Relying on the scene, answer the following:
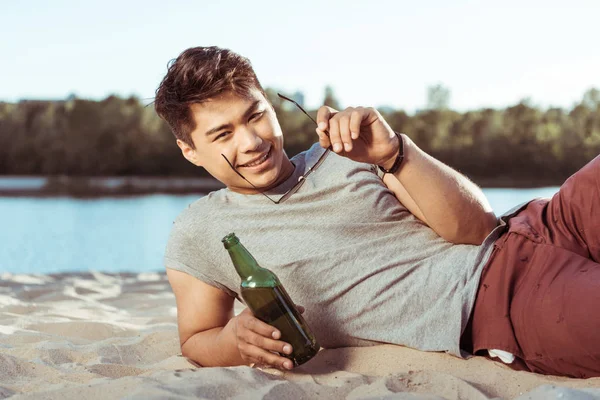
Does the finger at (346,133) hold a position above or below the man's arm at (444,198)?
above

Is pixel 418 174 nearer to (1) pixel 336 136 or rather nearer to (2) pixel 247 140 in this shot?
(1) pixel 336 136

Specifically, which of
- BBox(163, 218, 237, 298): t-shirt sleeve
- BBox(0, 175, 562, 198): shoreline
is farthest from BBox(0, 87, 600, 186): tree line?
BBox(163, 218, 237, 298): t-shirt sleeve

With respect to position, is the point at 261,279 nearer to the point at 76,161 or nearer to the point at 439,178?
the point at 439,178

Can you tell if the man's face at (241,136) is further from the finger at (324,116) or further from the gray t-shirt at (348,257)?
the finger at (324,116)

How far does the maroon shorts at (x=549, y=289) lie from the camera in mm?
1848

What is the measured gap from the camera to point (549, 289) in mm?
1924

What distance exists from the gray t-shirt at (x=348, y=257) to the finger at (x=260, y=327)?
234 millimetres

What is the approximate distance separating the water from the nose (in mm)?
2940

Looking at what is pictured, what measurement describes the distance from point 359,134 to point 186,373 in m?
0.77

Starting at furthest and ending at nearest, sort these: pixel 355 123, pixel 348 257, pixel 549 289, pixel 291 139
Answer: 1. pixel 291 139
2. pixel 348 257
3. pixel 549 289
4. pixel 355 123

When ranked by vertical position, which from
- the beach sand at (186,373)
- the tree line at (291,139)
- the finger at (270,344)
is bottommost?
the tree line at (291,139)

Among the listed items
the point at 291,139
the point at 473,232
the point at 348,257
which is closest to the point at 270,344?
the point at 348,257

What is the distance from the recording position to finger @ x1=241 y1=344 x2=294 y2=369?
185 cm

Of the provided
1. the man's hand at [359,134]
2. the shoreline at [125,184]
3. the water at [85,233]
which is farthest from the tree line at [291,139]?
the man's hand at [359,134]
